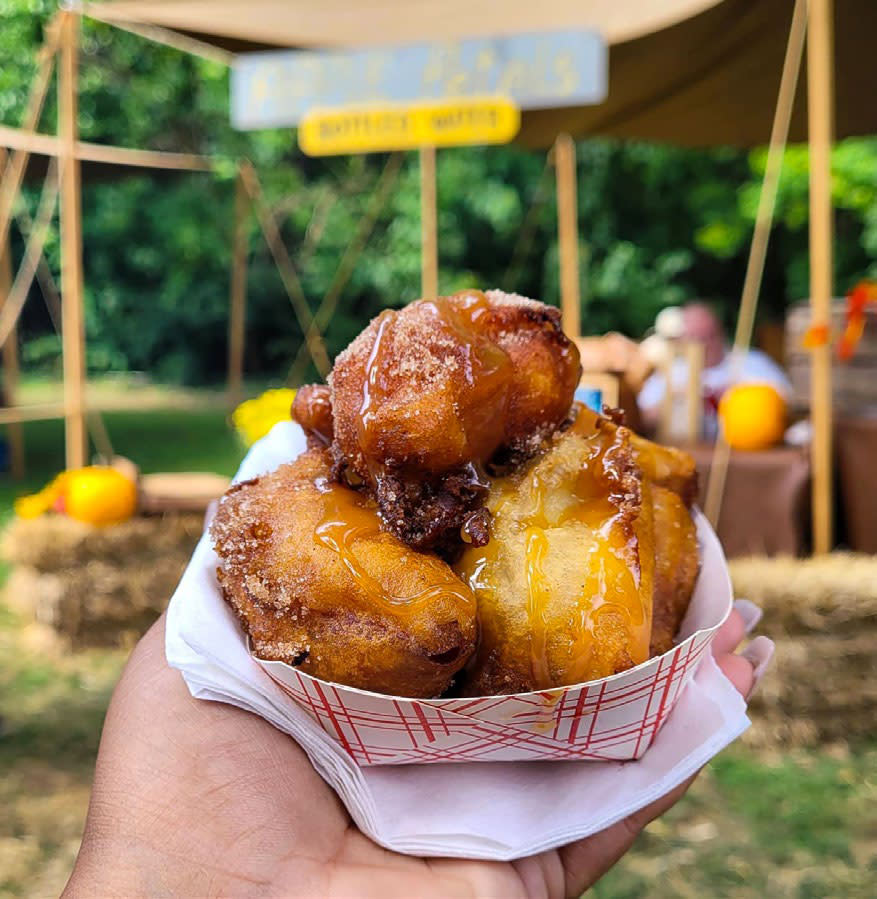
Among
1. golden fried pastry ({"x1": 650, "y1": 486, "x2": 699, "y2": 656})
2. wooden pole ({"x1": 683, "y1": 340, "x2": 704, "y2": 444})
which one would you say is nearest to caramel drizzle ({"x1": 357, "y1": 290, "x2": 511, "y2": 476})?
golden fried pastry ({"x1": 650, "y1": 486, "x2": 699, "y2": 656})

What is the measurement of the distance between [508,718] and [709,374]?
182 inches

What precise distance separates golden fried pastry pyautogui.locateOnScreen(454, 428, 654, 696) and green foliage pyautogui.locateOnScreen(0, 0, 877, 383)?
35.9 ft

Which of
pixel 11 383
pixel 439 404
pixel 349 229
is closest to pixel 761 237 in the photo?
pixel 439 404

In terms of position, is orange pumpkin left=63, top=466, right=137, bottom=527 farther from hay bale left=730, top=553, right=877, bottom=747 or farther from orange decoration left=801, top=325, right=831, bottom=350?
orange decoration left=801, top=325, right=831, bottom=350

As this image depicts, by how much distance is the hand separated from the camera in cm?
96

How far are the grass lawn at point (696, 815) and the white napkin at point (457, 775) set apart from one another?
66.4 inches

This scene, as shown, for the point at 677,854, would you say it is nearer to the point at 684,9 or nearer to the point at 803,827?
the point at 803,827

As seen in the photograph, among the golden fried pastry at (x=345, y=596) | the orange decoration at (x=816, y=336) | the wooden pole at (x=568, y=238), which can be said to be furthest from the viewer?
the wooden pole at (x=568, y=238)

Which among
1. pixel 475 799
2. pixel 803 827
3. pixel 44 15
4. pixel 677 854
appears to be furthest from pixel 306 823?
pixel 44 15

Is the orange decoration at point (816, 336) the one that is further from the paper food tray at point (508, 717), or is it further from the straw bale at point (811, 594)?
the paper food tray at point (508, 717)

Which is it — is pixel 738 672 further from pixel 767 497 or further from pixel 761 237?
pixel 761 237

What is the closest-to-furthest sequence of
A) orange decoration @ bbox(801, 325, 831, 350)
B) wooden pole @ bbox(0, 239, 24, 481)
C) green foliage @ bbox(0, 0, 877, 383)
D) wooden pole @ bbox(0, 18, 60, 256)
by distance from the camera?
orange decoration @ bbox(801, 325, 831, 350) < wooden pole @ bbox(0, 18, 60, 256) < wooden pole @ bbox(0, 239, 24, 481) < green foliage @ bbox(0, 0, 877, 383)

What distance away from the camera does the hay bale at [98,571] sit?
400 centimetres

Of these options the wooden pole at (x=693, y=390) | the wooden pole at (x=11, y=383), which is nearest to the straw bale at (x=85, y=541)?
the wooden pole at (x=693, y=390)
